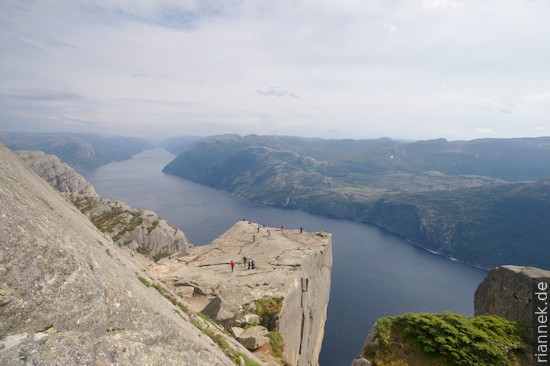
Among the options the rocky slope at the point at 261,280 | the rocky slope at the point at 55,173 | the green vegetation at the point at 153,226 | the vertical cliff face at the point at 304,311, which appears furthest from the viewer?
the rocky slope at the point at 55,173

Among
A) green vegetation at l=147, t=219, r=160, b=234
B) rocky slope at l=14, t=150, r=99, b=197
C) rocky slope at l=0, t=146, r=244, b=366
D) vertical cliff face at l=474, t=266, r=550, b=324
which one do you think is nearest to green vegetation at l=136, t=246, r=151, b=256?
green vegetation at l=147, t=219, r=160, b=234

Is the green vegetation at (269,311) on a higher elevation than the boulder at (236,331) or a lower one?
lower

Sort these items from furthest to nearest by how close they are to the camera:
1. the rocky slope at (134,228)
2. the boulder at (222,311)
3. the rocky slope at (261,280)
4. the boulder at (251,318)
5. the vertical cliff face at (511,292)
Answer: the rocky slope at (134,228), the rocky slope at (261,280), the boulder at (251,318), the boulder at (222,311), the vertical cliff face at (511,292)

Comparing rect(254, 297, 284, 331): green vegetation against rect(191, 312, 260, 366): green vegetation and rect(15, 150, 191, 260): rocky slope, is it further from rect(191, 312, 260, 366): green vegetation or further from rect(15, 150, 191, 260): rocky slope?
rect(15, 150, 191, 260): rocky slope

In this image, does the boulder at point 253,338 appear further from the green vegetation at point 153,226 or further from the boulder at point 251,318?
the green vegetation at point 153,226

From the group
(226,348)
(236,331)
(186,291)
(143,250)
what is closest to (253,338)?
(236,331)

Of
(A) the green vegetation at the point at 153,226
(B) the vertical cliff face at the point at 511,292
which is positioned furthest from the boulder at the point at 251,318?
(A) the green vegetation at the point at 153,226

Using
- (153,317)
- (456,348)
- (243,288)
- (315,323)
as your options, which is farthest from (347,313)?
(153,317)

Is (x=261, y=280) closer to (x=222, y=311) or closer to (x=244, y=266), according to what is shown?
(x=244, y=266)
